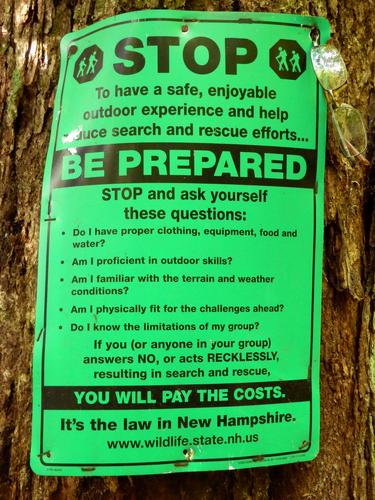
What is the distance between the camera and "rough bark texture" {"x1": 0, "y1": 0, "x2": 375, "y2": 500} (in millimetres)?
1199

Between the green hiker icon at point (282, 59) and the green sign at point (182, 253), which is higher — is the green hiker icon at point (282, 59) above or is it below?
above

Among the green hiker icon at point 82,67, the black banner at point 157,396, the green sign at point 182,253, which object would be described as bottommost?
the black banner at point 157,396

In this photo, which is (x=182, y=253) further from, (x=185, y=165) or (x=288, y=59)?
(x=288, y=59)

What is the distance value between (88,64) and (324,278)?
24.4 inches

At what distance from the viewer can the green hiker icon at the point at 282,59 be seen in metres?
1.22

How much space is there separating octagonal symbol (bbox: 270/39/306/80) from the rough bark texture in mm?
85

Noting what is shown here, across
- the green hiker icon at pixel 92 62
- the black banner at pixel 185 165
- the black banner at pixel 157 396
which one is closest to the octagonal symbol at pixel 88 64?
the green hiker icon at pixel 92 62

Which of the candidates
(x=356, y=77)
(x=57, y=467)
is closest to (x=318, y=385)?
(x=57, y=467)

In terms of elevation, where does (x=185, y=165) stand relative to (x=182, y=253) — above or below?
above

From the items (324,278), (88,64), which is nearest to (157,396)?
(324,278)

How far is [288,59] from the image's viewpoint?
1.23 m

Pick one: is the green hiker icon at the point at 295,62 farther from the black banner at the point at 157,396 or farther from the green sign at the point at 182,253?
the black banner at the point at 157,396

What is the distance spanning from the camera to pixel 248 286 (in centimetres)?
116

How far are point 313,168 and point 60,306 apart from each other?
1.79ft
